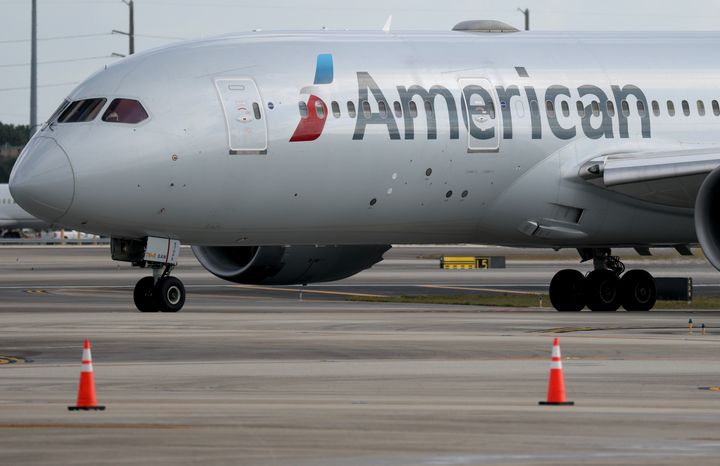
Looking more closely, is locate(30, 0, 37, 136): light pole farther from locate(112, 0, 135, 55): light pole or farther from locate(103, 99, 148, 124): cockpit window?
locate(103, 99, 148, 124): cockpit window

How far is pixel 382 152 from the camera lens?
29828 millimetres

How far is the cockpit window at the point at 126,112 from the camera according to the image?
92.6 ft

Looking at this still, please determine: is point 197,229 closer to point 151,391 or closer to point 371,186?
point 371,186

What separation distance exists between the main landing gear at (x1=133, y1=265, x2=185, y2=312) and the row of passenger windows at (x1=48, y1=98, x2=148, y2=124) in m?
2.58

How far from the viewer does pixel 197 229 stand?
29000 millimetres

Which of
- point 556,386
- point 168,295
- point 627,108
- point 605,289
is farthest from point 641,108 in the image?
point 556,386

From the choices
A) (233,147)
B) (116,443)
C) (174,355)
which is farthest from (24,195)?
(116,443)

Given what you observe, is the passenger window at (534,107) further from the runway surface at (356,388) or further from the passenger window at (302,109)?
the passenger window at (302,109)

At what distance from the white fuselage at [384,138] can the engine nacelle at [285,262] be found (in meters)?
1.85

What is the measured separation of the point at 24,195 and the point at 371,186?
6.05 meters

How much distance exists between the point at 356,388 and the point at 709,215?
1308 centimetres

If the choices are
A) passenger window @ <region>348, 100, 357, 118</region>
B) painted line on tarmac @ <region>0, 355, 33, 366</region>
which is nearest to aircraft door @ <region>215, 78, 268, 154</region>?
passenger window @ <region>348, 100, 357, 118</region>

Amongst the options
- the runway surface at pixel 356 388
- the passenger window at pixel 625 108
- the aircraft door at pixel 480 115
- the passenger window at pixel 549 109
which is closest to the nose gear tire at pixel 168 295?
the runway surface at pixel 356 388

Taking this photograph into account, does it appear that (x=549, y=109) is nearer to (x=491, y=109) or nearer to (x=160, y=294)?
(x=491, y=109)
